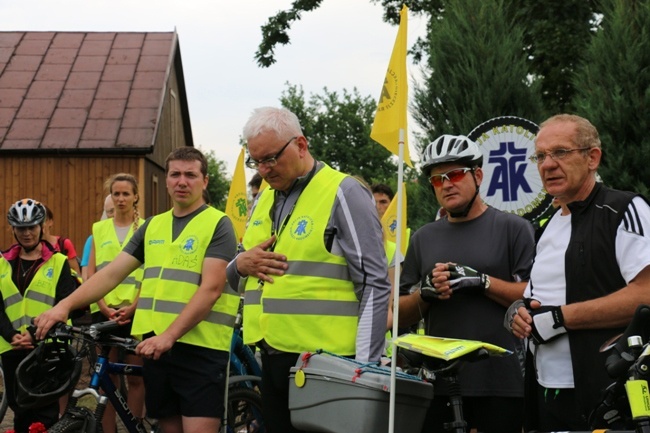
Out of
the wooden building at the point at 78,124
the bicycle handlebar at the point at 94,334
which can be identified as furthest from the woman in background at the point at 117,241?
the wooden building at the point at 78,124

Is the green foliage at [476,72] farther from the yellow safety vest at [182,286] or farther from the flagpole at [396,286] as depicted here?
the flagpole at [396,286]

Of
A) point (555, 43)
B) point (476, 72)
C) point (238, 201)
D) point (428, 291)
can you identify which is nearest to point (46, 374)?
point (428, 291)

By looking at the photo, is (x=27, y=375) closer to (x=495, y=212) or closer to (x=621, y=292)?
(x=495, y=212)

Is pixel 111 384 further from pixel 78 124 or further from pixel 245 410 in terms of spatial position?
pixel 78 124

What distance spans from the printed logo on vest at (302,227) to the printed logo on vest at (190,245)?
1.53 m

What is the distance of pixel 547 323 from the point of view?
13.5 feet

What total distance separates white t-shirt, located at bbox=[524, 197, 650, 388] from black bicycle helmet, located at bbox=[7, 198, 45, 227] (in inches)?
190

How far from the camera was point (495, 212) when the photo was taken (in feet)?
16.4

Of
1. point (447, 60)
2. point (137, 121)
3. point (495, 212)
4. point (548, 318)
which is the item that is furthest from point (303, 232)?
point (137, 121)

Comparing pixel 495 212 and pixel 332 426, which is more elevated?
pixel 495 212

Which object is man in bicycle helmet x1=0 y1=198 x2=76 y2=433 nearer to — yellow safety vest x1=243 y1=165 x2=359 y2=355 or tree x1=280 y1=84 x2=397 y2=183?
yellow safety vest x1=243 y1=165 x2=359 y2=355

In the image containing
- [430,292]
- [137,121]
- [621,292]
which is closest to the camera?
[621,292]

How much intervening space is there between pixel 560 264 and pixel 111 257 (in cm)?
568

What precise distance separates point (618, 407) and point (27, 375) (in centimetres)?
445
